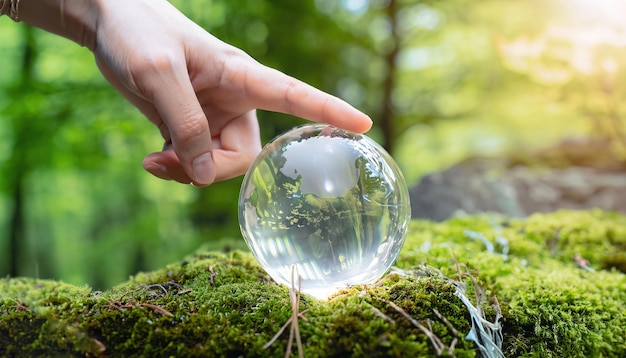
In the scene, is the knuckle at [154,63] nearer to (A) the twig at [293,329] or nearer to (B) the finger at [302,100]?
(B) the finger at [302,100]

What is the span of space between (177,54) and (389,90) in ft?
20.5

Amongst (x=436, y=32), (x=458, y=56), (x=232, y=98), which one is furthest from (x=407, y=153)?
(x=232, y=98)

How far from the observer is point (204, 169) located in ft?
6.56

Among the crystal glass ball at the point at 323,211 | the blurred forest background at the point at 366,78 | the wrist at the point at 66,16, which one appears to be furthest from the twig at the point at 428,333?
the blurred forest background at the point at 366,78

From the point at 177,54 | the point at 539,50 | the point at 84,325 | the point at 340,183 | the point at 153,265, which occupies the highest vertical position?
the point at 539,50

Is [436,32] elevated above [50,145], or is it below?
above

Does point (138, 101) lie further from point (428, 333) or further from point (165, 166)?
point (428, 333)

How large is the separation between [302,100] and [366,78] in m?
6.67

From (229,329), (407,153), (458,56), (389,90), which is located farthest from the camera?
(407,153)

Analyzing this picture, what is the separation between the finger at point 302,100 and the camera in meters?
1.91

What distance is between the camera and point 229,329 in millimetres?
1505

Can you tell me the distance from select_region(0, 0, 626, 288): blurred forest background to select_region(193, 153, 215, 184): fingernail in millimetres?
4340

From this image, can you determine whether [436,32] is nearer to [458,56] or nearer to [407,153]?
[458,56]

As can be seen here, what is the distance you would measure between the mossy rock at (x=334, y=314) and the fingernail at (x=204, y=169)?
1.39 feet
